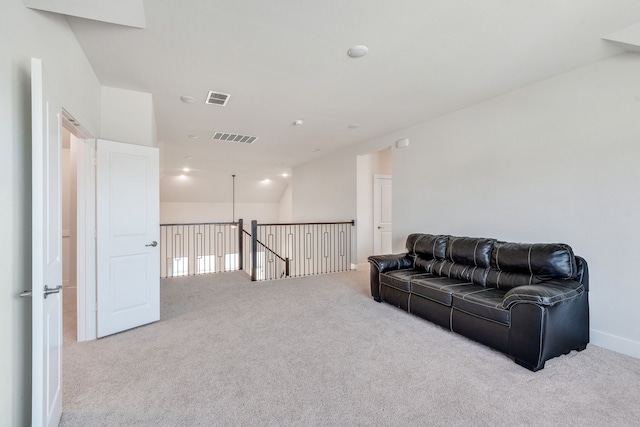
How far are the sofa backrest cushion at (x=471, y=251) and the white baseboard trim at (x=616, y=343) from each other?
1.13m

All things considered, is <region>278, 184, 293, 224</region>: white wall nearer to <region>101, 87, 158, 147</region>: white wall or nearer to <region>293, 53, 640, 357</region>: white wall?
<region>293, 53, 640, 357</region>: white wall

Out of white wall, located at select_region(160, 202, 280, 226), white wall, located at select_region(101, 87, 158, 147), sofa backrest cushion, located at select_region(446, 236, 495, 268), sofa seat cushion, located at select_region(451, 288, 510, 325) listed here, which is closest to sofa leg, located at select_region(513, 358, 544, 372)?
sofa seat cushion, located at select_region(451, 288, 510, 325)

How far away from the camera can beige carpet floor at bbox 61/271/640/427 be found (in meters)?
1.88

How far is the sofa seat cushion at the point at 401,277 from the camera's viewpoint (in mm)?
3701

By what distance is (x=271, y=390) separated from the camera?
84.5 inches

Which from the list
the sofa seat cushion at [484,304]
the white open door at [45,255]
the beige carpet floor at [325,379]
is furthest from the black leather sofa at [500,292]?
the white open door at [45,255]

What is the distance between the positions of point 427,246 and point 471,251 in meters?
0.66

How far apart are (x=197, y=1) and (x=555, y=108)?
3.67m

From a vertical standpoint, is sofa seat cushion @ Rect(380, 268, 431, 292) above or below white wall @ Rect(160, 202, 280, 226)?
below


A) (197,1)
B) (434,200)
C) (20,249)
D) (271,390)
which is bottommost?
(271,390)

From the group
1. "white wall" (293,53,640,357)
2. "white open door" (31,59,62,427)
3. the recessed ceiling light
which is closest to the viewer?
"white open door" (31,59,62,427)

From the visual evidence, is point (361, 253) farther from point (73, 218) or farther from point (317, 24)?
point (73, 218)

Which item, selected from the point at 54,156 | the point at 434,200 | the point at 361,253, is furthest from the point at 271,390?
the point at 361,253

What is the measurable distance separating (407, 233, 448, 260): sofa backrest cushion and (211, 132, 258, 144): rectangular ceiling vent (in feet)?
11.8
